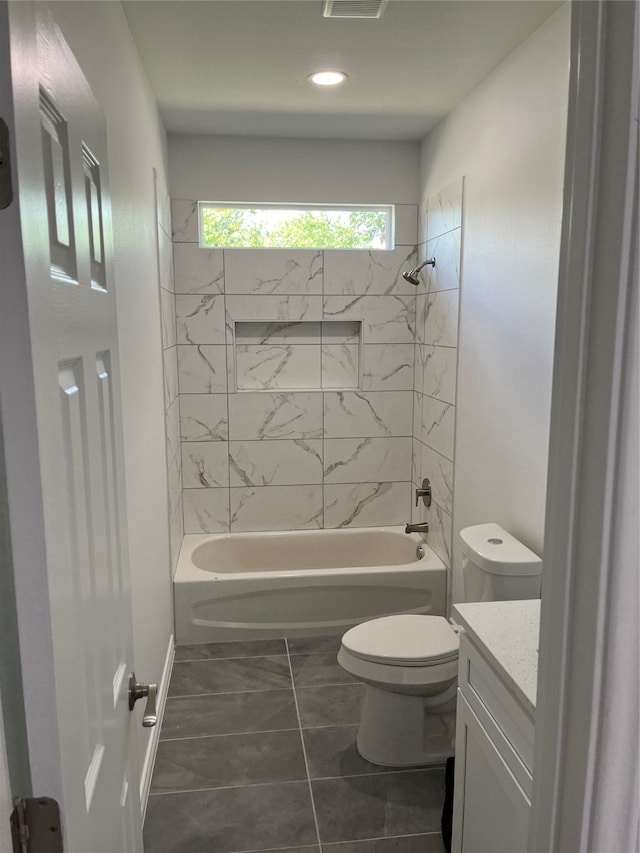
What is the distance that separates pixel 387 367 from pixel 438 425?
0.61 metres

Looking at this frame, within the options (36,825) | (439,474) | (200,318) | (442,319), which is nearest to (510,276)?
→ (442,319)

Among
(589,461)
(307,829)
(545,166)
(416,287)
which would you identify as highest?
(545,166)

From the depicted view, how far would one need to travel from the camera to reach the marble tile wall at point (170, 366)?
3.06 meters

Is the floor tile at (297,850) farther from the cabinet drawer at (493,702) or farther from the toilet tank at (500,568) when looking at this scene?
the toilet tank at (500,568)

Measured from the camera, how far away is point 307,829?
7.02ft

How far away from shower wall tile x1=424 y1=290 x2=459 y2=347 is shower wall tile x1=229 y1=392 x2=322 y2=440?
0.77 meters

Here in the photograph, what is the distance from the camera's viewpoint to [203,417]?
379cm

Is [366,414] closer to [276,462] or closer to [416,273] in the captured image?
[276,462]

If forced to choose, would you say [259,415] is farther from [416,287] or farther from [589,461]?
[589,461]

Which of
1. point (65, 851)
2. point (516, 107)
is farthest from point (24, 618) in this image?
point (516, 107)

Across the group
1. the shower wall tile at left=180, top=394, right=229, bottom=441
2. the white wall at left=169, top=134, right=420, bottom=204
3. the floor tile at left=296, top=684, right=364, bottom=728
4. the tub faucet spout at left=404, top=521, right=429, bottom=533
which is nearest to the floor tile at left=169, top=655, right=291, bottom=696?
the floor tile at left=296, top=684, right=364, bottom=728

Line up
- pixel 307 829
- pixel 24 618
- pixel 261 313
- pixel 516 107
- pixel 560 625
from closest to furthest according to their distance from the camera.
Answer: pixel 24 618, pixel 560 625, pixel 307 829, pixel 516 107, pixel 261 313

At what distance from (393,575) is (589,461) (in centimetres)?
283

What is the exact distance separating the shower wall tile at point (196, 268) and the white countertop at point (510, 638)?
8.19ft
